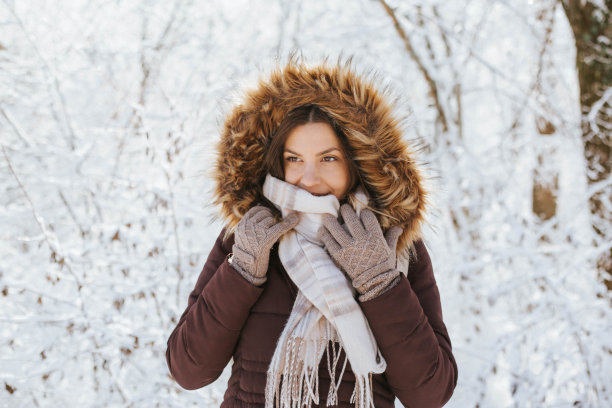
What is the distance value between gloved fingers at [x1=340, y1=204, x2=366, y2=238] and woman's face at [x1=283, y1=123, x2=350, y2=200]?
0.34 feet

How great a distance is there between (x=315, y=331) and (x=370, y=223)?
0.37 m

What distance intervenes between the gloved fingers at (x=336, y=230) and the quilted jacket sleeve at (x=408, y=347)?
0.63 ft

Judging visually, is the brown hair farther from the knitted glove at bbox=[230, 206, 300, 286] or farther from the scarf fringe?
the scarf fringe

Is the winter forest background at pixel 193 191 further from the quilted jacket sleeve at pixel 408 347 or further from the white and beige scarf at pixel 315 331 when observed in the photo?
the quilted jacket sleeve at pixel 408 347

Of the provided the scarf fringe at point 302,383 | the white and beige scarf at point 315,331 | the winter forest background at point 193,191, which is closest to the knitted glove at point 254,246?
the white and beige scarf at point 315,331

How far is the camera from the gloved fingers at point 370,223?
1.48 metres

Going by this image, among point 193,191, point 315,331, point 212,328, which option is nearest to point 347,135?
point 315,331

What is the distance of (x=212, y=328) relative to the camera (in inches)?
58.3

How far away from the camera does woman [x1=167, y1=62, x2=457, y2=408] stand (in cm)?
144

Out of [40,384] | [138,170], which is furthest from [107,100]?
[40,384]

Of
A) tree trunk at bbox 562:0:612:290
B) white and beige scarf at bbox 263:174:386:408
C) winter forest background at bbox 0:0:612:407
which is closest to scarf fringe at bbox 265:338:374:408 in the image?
white and beige scarf at bbox 263:174:386:408

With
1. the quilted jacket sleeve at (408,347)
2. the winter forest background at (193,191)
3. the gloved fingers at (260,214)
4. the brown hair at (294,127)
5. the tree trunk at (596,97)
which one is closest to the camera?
the quilted jacket sleeve at (408,347)

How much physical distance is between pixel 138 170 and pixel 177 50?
3.48 ft

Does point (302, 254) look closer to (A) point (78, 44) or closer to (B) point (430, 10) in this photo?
(A) point (78, 44)
